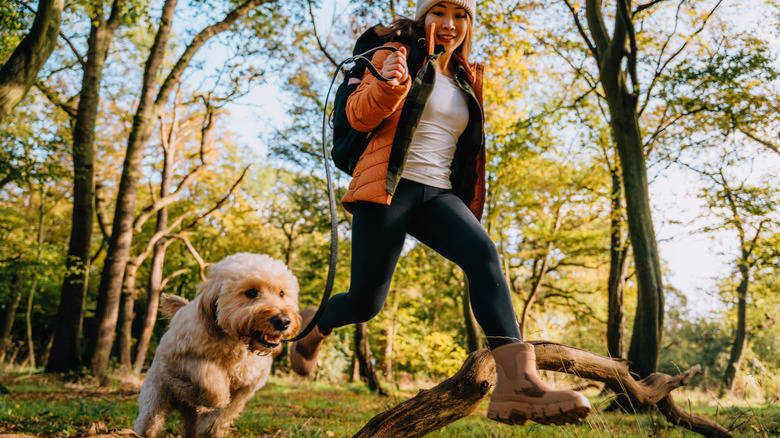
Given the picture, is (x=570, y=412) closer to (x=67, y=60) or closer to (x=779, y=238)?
(x=779, y=238)

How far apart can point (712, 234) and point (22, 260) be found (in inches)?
700

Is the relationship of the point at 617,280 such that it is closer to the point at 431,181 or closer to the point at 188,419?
the point at 431,181

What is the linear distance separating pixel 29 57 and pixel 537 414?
6.30m

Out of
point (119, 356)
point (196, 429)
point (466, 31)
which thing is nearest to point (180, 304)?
point (196, 429)

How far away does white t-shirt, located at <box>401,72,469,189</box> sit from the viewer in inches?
94.2

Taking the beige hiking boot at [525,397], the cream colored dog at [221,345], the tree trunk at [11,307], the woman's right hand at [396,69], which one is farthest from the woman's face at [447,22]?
the tree trunk at [11,307]

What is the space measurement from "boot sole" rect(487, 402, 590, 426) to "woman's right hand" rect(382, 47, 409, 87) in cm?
136

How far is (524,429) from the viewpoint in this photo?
363cm

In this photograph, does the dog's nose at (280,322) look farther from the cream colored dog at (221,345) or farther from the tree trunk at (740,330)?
the tree trunk at (740,330)

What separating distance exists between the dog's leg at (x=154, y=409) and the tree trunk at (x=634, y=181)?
625cm

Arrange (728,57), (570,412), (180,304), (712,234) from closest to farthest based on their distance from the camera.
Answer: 1. (570,412)
2. (180,304)
3. (728,57)
4. (712,234)

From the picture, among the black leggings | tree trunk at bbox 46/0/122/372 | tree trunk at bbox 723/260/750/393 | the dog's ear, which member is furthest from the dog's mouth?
tree trunk at bbox 723/260/750/393

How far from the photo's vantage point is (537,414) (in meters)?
1.80

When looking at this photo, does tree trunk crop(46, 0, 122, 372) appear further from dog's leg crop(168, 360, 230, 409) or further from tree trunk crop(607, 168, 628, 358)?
tree trunk crop(607, 168, 628, 358)
